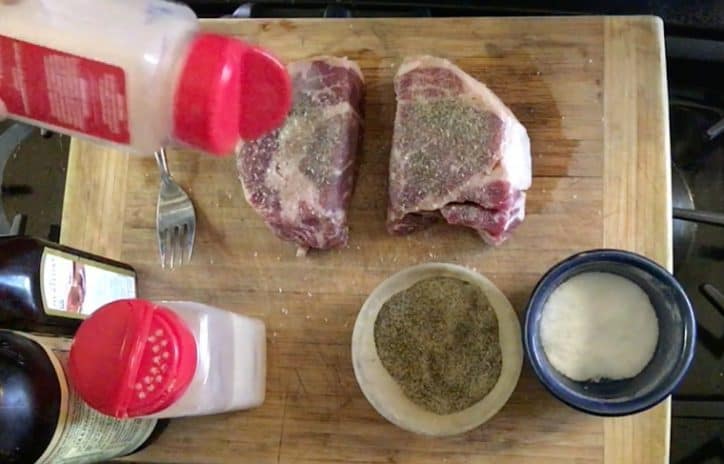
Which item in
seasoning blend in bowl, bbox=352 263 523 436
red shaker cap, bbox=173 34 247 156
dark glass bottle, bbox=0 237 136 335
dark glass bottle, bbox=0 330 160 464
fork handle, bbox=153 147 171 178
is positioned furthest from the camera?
fork handle, bbox=153 147 171 178

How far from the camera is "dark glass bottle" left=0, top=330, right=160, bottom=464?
3.38ft

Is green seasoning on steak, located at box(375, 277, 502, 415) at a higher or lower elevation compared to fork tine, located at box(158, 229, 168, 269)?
lower

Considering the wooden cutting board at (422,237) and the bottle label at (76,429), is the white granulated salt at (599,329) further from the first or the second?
the bottle label at (76,429)

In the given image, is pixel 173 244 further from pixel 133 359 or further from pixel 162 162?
pixel 133 359

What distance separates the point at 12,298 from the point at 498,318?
651 mm

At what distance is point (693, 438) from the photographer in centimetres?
144

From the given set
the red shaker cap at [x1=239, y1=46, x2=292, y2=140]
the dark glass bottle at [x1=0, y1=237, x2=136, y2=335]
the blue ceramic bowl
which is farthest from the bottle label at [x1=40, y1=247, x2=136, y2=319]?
the blue ceramic bowl

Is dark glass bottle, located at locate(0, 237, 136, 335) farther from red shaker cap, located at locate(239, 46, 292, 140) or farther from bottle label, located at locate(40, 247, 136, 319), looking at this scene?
red shaker cap, located at locate(239, 46, 292, 140)

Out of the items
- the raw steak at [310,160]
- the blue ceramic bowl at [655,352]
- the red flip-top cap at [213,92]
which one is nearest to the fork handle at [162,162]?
the raw steak at [310,160]

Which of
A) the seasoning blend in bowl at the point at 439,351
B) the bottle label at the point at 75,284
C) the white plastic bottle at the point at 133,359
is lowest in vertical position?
the seasoning blend in bowl at the point at 439,351

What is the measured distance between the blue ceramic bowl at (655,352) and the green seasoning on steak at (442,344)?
86 mm

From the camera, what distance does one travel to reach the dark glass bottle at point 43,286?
116 centimetres

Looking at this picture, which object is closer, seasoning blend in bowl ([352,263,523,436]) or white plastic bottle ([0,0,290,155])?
white plastic bottle ([0,0,290,155])

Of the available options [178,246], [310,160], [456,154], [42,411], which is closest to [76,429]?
[42,411]
